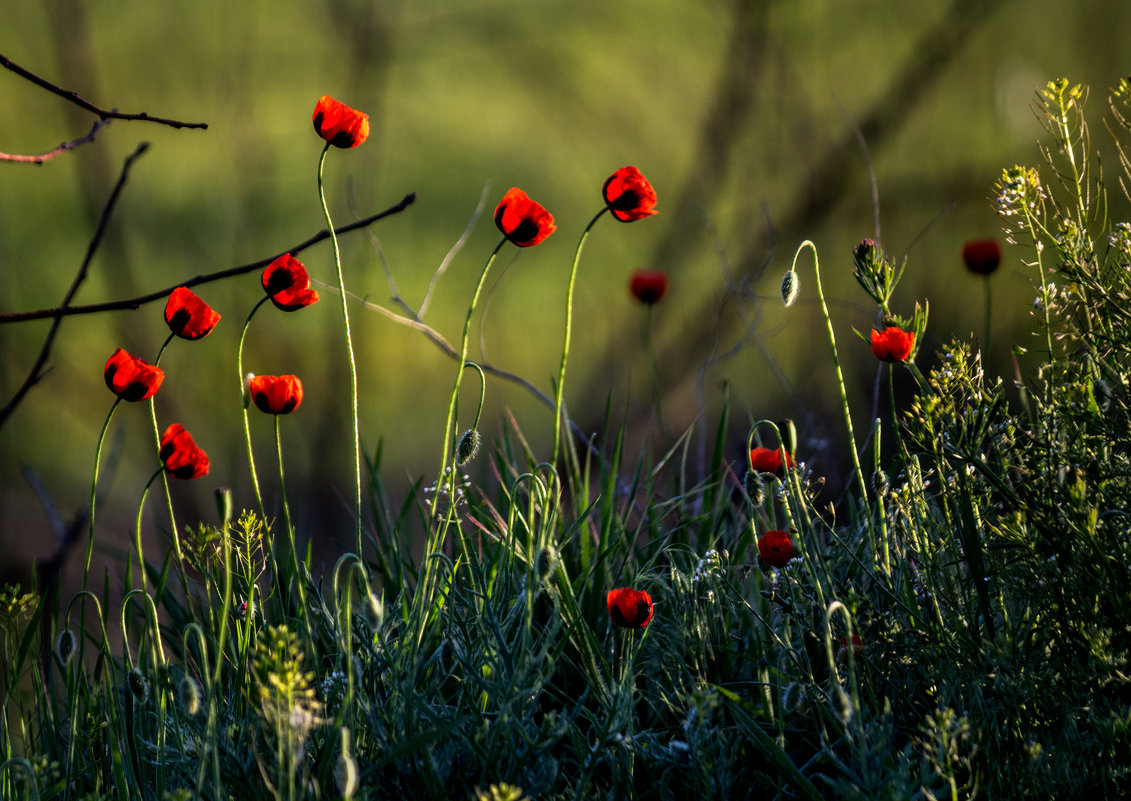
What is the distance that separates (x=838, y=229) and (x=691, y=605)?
1462 millimetres

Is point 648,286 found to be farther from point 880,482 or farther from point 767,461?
point 880,482

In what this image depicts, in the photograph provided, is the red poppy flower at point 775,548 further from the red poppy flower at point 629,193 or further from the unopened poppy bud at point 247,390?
the unopened poppy bud at point 247,390

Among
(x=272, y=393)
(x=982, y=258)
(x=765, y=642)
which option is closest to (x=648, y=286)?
(x=982, y=258)

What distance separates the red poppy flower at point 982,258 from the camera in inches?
70.2

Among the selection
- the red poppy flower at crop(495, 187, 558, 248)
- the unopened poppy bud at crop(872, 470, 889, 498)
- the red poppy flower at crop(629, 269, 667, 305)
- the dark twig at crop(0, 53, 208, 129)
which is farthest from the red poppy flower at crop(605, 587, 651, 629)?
the red poppy flower at crop(629, 269, 667, 305)

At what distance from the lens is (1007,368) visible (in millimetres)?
2301

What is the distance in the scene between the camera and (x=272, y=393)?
117 cm

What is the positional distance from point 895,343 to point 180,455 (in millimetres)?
862

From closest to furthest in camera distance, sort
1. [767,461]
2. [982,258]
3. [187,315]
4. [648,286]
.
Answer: [187,315] < [767,461] < [982,258] < [648,286]

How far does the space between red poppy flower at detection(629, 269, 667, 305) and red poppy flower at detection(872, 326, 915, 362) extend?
3.20 ft

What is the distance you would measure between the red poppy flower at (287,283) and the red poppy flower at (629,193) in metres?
0.39

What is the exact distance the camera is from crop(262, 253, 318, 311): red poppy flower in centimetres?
110

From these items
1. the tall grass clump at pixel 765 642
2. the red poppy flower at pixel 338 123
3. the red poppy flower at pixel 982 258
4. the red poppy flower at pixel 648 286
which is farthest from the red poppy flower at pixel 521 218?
the red poppy flower at pixel 982 258

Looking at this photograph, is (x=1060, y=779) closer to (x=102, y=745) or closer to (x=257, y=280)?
(x=102, y=745)
